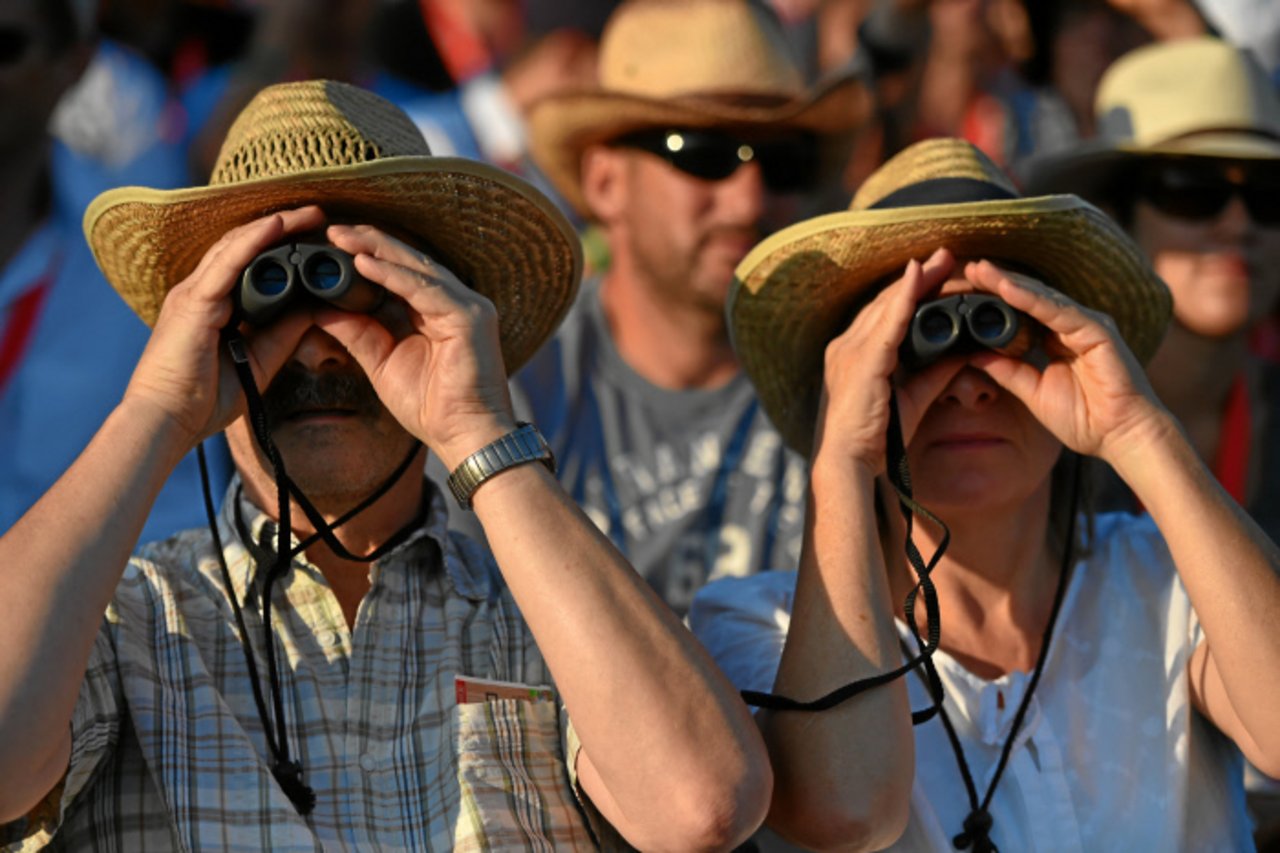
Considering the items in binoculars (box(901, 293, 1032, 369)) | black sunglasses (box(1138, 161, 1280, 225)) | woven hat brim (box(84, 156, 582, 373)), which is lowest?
binoculars (box(901, 293, 1032, 369))

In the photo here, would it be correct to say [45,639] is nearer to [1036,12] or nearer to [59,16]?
[59,16]

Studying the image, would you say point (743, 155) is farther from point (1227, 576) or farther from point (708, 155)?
point (1227, 576)

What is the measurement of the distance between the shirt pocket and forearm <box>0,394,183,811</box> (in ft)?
1.82

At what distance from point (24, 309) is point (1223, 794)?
3.00 meters

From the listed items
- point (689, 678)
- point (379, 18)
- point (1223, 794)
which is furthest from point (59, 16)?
point (1223, 794)

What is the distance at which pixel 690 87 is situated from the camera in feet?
A: 15.7

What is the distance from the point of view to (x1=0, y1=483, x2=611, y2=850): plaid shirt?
8.24 ft

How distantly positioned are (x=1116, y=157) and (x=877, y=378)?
2070 mm

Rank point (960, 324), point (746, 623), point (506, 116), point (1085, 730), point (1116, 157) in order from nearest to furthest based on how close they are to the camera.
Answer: point (960, 324)
point (1085, 730)
point (746, 623)
point (1116, 157)
point (506, 116)

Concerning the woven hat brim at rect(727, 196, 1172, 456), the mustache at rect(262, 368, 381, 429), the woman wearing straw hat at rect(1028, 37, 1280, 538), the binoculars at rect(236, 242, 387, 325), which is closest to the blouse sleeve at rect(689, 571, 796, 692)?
the woven hat brim at rect(727, 196, 1172, 456)

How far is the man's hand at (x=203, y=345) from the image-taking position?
2553 mm

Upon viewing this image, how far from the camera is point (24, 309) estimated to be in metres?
4.51

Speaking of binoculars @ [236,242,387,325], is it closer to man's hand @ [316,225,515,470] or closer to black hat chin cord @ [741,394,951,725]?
man's hand @ [316,225,515,470]

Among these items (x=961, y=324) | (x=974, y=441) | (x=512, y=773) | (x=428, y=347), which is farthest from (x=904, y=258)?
(x=512, y=773)
